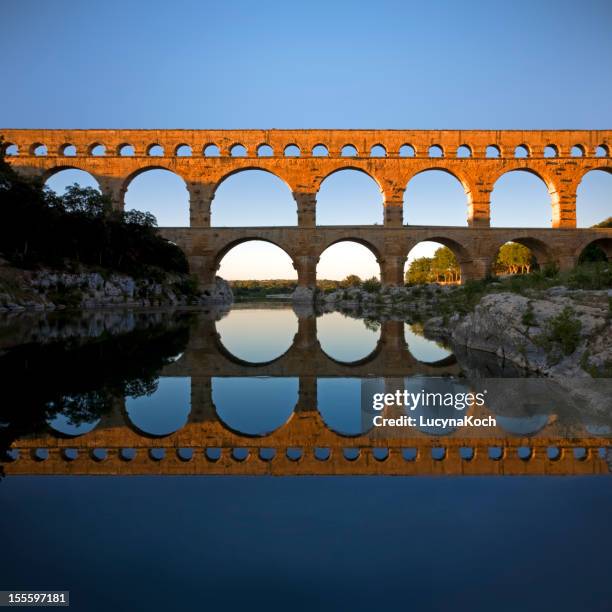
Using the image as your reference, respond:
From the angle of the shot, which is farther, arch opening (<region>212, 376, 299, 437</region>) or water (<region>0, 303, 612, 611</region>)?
arch opening (<region>212, 376, 299, 437</region>)

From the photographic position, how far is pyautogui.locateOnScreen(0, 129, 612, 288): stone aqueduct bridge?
26359 mm

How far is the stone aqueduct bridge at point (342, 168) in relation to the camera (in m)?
26.4

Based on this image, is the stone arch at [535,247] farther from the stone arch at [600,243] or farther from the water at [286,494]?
the water at [286,494]

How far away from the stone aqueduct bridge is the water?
A: 72.5ft

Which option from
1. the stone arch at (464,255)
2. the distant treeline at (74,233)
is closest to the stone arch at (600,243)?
the stone arch at (464,255)

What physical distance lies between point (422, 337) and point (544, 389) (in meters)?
4.57

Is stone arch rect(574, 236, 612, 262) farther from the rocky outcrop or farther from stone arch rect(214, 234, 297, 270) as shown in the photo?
the rocky outcrop

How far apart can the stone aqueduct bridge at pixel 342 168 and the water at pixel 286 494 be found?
2210 centimetres

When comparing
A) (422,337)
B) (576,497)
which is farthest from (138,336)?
(576,497)

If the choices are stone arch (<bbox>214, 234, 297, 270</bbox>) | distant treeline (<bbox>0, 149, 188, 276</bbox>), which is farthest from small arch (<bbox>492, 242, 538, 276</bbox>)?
distant treeline (<bbox>0, 149, 188, 276</bbox>)

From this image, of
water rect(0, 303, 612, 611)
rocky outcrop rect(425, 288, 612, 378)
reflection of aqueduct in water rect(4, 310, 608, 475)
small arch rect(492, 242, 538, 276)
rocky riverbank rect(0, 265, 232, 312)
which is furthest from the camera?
small arch rect(492, 242, 538, 276)

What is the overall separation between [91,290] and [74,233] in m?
3.40

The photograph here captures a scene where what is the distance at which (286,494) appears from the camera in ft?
7.17

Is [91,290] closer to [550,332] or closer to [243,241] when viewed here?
[243,241]
